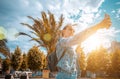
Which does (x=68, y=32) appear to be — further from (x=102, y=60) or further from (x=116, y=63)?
(x=102, y=60)

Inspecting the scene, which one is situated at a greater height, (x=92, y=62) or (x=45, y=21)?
(x=45, y=21)

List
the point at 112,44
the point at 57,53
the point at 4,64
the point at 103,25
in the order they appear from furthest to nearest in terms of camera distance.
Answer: the point at 112,44 < the point at 4,64 < the point at 57,53 < the point at 103,25

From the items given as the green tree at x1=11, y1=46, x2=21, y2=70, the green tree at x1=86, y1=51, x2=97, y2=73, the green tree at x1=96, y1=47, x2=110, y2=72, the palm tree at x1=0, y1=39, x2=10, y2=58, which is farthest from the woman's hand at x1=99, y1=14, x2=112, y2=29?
the green tree at x1=11, y1=46, x2=21, y2=70

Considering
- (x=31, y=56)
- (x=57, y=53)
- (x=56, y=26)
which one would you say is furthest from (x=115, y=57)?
(x=57, y=53)

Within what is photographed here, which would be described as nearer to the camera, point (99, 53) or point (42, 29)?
point (42, 29)

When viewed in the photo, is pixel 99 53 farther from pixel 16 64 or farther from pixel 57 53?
pixel 57 53

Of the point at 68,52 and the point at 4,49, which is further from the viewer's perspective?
the point at 4,49

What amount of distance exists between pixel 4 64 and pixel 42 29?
40.6 meters

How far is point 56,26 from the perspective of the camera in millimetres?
25672

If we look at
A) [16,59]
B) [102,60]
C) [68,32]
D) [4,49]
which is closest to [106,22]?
[68,32]

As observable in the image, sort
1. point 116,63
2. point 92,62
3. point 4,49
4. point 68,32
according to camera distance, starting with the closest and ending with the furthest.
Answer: point 68,32 < point 4,49 < point 116,63 < point 92,62

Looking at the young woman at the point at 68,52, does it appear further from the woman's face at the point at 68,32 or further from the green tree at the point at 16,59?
the green tree at the point at 16,59

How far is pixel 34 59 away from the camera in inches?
1730

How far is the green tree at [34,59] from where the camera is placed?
43.8 metres
